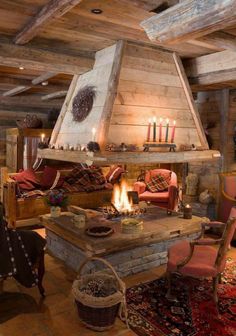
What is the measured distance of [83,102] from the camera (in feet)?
13.8

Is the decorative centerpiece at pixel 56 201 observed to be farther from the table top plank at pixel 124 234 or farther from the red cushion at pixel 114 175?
the red cushion at pixel 114 175

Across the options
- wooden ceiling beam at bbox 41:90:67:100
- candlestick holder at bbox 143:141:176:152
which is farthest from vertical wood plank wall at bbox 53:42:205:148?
wooden ceiling beam at bbox 41:90:67:100

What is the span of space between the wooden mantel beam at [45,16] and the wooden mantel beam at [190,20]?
25.5 inches

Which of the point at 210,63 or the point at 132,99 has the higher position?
the point at 210,63

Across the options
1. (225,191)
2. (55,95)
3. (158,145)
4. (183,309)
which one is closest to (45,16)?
(158,145)

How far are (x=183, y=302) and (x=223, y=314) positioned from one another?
40 centimetres

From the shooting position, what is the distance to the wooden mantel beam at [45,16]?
2.46 m

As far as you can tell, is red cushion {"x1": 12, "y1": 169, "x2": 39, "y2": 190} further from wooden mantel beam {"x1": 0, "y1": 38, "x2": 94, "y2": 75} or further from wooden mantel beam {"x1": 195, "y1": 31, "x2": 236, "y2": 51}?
wooden mantel beam {"x1": 195, "y1": 31, "x2": 236, "y2": 51}

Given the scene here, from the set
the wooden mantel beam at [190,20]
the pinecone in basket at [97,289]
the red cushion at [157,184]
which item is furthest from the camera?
the red cushion at [157,184]

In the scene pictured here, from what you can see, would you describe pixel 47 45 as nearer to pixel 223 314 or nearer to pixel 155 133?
pixel 155 133

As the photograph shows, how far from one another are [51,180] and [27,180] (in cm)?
49

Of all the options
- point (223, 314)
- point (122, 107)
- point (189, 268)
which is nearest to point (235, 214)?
point (189, 268)

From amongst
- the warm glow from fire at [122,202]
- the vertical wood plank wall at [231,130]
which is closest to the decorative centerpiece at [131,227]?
the warm glow from fire at [122,202]

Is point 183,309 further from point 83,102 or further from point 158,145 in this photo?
point 83,102
